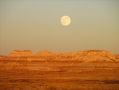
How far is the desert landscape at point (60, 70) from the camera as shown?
2.30 m

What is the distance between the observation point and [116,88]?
2275 millimetres

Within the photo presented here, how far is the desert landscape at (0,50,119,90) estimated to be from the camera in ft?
7.54

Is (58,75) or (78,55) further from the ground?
(78,55)

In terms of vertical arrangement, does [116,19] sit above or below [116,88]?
above

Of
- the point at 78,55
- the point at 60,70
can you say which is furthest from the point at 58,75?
the point at 78,55

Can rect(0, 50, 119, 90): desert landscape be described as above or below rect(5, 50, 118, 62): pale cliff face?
below

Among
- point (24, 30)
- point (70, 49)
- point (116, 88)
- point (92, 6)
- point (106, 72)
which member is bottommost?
point (116, 88)

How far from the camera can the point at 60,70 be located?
2346 mm

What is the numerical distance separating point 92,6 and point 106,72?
2.28 ft

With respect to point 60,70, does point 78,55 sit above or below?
above

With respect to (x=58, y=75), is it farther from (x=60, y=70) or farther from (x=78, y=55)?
(x=78, y=55)

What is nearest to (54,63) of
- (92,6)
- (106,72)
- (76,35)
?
(76,35)

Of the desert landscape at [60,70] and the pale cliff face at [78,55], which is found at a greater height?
the pale cliff face at [78,55]

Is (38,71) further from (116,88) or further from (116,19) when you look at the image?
(116,19)
